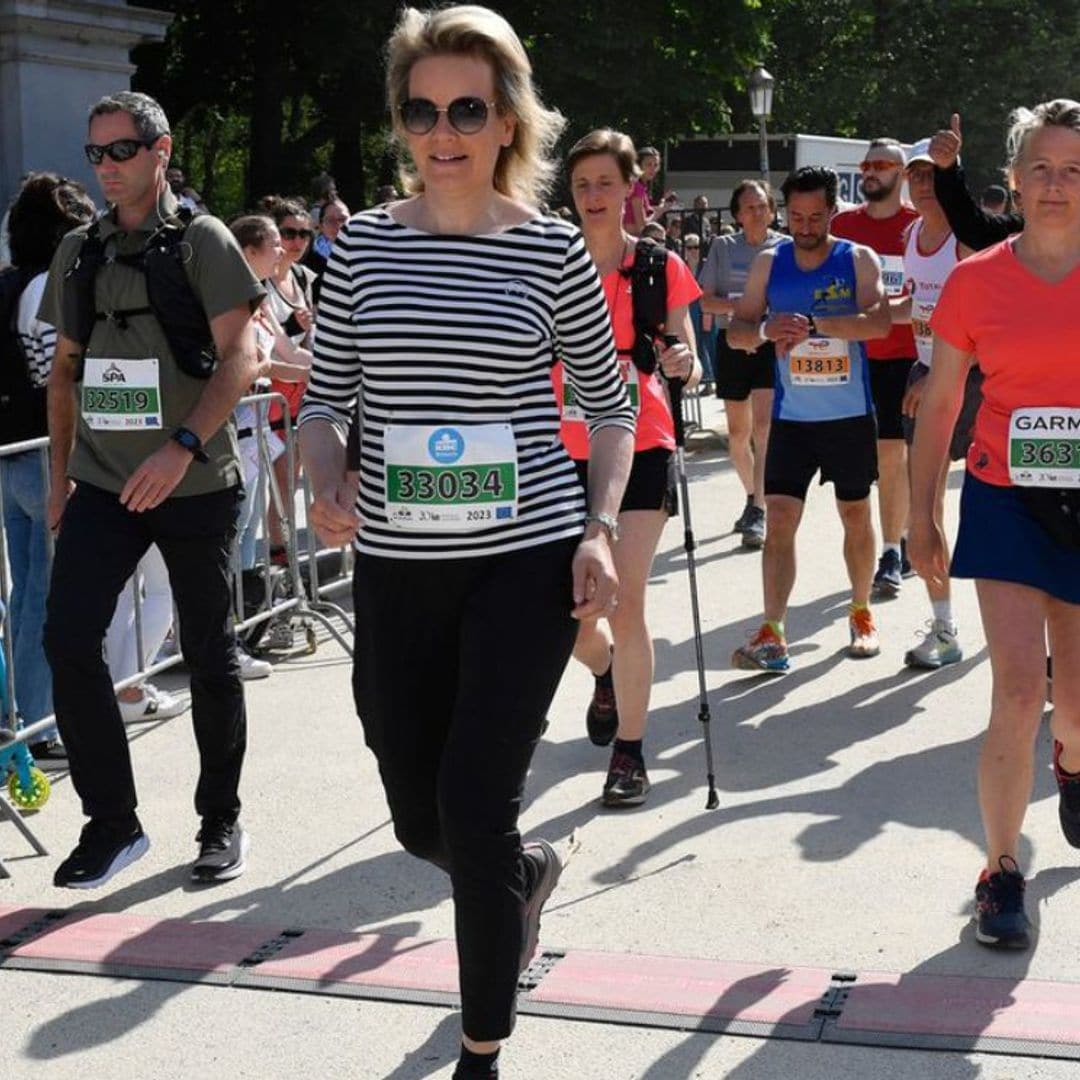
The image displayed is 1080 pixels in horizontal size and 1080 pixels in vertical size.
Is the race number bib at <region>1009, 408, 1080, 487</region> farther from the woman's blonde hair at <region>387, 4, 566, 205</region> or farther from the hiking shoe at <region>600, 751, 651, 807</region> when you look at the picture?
the hiking shoe at <region>600, 751, 651, 807</region>

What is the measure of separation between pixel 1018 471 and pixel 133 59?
2632cm

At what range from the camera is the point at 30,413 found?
6922 millimetres

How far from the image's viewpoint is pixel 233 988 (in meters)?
4.56

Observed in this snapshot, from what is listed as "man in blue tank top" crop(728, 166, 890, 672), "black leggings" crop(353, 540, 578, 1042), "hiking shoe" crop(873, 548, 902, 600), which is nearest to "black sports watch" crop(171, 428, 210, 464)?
"black leggings" crop(353, 540, 578, 1042)

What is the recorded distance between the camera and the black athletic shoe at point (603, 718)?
6.79m

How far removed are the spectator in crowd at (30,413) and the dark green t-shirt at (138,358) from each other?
4.23ft

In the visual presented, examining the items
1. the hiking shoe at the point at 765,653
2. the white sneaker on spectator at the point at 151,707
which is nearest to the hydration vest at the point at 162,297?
the white sneaker on spectator at the point at 151,707

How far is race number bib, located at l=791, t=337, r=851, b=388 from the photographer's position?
26.0ft

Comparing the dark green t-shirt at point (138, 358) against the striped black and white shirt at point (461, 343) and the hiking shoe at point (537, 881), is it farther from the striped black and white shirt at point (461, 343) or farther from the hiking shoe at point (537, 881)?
the hiking shoe at point (537, 881)

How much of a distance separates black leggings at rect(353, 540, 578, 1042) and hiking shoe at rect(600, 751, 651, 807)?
2231 mm

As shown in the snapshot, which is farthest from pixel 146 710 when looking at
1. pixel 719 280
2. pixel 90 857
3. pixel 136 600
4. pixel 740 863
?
pixel 719 280

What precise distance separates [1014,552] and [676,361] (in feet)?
5.99

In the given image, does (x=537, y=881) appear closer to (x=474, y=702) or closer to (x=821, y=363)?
(x=474, y=702)

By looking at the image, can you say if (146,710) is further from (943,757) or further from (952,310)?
(952,310)
